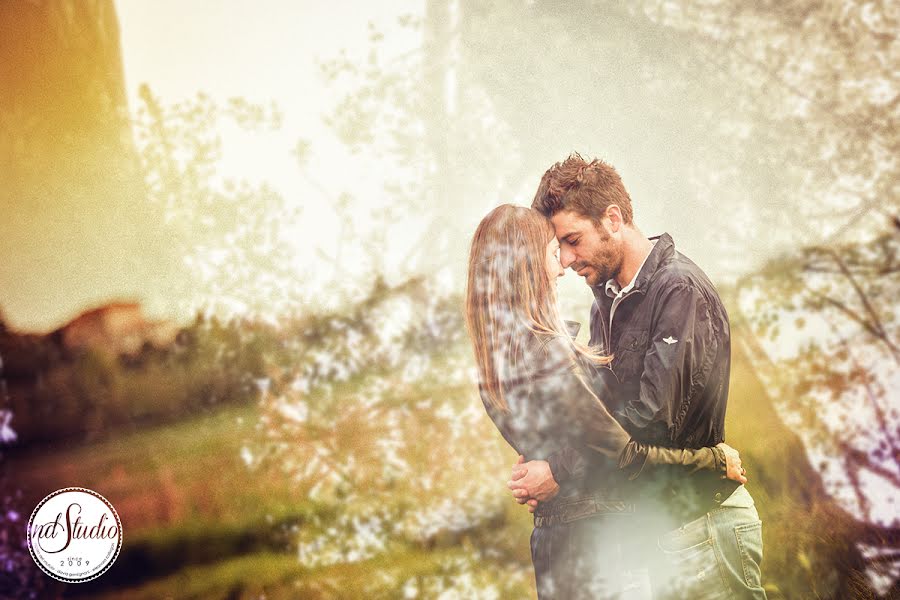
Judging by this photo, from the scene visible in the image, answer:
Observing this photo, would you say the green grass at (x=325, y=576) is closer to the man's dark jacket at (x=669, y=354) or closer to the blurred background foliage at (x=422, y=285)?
the blurred background foliage at (x=422, y=285)

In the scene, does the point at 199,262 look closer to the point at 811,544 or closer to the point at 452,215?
the point at 452,215

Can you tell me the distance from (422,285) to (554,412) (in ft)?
2.69

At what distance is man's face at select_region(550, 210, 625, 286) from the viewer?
213 centimetres

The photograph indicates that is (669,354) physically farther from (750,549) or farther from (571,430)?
(750,549)

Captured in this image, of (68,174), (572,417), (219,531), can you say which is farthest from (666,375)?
(68,174)

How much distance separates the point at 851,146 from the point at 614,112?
83 centimetres

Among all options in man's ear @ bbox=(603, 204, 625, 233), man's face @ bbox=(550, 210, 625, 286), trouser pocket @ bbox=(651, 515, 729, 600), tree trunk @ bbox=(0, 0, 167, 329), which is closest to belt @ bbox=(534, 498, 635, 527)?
trouser pocket @ bbox=(651, 515, 729, 600)

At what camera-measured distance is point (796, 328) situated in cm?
248

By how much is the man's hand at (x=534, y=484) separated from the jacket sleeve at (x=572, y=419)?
1.6 inches

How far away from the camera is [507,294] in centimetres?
192

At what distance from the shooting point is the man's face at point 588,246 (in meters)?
2.13

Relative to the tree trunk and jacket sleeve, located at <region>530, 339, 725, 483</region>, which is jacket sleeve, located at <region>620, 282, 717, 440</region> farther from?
the tree trunk

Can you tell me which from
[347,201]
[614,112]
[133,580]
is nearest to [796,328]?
[614,112]

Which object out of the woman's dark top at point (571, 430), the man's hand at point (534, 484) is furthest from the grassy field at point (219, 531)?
the woman's dark top at point (571, 430)
